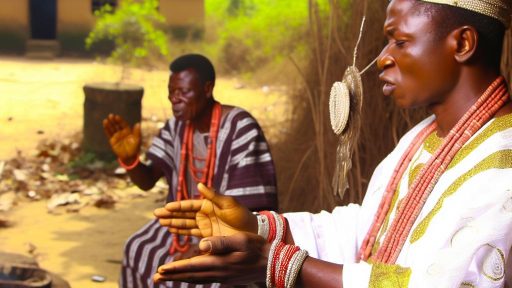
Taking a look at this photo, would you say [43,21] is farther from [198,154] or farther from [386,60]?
[386,60]

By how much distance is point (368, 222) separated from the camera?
2.30m

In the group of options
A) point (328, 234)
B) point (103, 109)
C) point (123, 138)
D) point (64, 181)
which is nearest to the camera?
point (328, 234)

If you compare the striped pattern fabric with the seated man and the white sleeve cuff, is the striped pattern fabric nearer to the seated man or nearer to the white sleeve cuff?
the seated man

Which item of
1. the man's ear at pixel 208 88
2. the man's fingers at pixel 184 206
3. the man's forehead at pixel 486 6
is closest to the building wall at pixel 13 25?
the man's ear at pixel 208 88

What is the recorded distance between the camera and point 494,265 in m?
1.73

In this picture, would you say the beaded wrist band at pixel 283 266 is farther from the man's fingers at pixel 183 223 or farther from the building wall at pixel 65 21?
the building wall at pixel 65 21

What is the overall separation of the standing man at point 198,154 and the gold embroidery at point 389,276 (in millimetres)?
1807

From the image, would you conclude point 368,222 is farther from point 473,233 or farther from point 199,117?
point 199,117

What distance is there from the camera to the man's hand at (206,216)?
2094 millimetres

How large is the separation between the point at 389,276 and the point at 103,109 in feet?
20.6

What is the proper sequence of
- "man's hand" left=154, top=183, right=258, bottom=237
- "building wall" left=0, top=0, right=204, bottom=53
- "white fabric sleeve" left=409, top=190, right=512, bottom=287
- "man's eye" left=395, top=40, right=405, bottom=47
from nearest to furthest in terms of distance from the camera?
"white fabric sleeve" left=409, top=190, right=512, bottom=287 → "man's eye" left=395, top=40, right=405, bottom=47 → "man's hand" left=154, top=183, right=258, bottom=237 → "building wall" left=0, top=0, right=204, bottom=53

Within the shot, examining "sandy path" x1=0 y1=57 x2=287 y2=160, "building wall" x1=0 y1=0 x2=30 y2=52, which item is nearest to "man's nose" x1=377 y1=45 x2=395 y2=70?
"sandy path" x1=0 y1=57 x2=287 y2=160

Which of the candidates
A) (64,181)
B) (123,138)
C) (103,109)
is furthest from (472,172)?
(103,109)

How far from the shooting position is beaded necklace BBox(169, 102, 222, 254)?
3.75 meters
